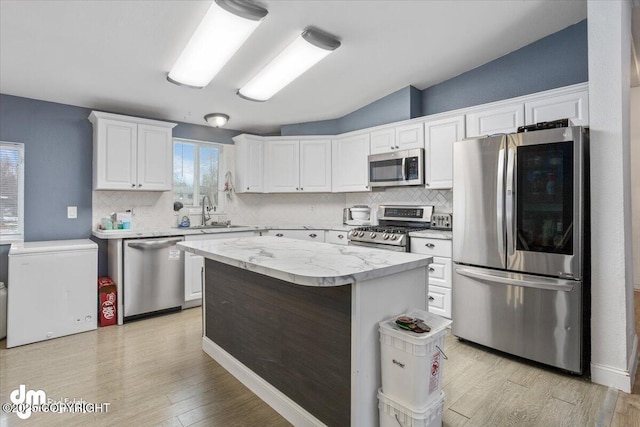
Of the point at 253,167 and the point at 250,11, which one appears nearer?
the point at 250,11

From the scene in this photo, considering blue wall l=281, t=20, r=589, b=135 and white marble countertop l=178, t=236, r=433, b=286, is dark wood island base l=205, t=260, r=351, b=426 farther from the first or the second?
blue wall l=281, t=20, r=589, b=135

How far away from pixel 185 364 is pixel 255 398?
78cm

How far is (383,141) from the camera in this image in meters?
4.18

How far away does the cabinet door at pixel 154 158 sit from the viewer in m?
3.92

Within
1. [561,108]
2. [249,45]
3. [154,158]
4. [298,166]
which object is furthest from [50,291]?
[561,108]

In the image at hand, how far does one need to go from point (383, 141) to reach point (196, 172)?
2.70 meters

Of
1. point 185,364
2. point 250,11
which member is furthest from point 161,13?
point 185,364

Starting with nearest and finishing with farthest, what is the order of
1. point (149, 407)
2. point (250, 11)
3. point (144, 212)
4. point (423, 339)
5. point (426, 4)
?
1. point (423, 339)
2. point (149, 407)
3. point (250, 11)
4. point (426, 4)
5. point (144, 212)

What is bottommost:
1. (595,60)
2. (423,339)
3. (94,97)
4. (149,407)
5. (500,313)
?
(149,407)

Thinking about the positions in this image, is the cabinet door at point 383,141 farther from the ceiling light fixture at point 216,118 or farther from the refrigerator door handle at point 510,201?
the ceiling light fixture at point 216,118

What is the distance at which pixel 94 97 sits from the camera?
11.9ft

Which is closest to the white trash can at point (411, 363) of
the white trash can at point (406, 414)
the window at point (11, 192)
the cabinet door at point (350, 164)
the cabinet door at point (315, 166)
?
the white trash can at point (406, 414)

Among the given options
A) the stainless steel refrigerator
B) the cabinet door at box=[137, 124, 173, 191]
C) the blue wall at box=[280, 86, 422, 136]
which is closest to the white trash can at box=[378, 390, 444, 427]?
the stainless steel refrigerator

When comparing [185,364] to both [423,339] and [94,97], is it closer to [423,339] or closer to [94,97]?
[423,339]
